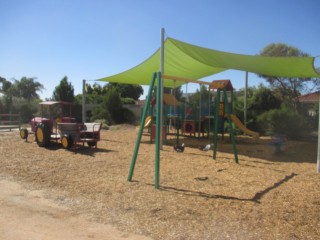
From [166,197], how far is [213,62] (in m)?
5.92

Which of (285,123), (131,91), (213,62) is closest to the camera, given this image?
(213,62)

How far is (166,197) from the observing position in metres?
4.97

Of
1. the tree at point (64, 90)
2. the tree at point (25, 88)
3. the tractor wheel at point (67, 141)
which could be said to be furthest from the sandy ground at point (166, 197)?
the tree at point (25, 88)

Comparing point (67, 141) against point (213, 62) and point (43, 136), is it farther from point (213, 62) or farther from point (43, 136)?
point (213, 62)

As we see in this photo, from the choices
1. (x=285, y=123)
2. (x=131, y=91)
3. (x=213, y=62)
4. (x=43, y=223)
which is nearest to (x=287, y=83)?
(x=285, y=123)

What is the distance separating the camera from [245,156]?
9.28 m

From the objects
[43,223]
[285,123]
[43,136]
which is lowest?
[43,223]

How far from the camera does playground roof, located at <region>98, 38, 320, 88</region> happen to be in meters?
9.81

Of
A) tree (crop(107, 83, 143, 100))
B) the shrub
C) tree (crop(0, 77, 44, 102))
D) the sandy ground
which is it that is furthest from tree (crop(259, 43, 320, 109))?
tree (crop(0, 77, 44, 102))

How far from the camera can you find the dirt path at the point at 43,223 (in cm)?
354

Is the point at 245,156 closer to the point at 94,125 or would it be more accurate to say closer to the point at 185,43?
the point at 185,43

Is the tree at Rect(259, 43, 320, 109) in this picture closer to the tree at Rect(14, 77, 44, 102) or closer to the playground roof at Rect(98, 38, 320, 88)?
the playground roof at Rect(98, 38, 320, 88)

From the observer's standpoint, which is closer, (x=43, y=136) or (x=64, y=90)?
(x=43, y=136)

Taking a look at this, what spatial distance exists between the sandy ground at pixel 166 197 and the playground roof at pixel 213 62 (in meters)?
3.11
